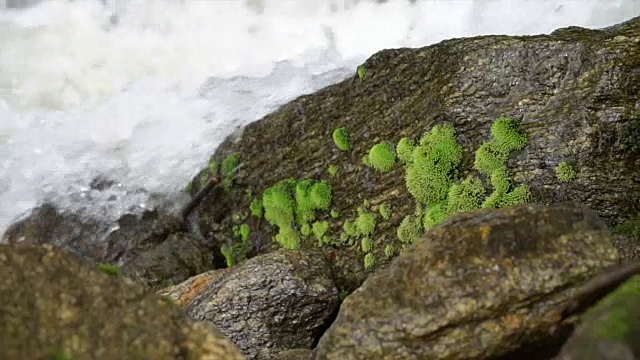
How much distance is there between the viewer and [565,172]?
248 inches

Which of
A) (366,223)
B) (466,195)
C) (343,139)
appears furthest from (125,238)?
(466,195)

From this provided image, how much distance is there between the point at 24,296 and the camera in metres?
3.54

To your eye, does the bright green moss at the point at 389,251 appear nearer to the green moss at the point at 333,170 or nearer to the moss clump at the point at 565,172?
the green moss at the point at 333,170

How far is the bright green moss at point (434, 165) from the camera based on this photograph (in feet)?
22.8

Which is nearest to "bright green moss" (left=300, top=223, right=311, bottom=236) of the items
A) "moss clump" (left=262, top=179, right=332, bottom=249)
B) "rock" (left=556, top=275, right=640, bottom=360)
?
"moss clump" (left=262, top=179, right=332, bottom=249)

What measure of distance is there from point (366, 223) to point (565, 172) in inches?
89.7

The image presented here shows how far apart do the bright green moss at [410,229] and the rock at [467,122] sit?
3.8 inches

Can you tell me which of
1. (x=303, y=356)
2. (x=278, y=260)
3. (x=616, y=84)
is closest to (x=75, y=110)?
(x=278, y=260)

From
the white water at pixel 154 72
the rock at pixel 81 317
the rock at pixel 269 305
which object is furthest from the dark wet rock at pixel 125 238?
the rock at pixel 81 317

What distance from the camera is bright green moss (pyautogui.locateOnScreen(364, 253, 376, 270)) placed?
24.4 feet

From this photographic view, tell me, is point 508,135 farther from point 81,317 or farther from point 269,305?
point 81,317

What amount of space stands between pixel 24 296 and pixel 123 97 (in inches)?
264

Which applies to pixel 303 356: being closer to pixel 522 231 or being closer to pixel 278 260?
pixel 278 260

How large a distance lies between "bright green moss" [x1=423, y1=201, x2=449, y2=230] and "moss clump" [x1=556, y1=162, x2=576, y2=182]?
1195 mm
